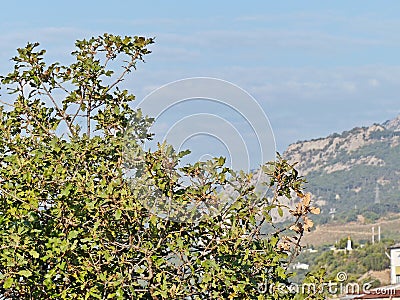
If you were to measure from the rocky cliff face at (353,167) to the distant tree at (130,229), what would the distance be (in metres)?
126

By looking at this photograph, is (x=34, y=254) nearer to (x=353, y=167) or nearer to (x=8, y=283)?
(x=8, y=283)

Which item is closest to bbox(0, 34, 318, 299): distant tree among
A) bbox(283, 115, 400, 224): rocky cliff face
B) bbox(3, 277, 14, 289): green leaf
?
bbox(3, 277, 14, 289): green leaf

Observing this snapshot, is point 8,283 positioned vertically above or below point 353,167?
below

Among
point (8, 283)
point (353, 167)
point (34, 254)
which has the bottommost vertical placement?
point (8, 283)

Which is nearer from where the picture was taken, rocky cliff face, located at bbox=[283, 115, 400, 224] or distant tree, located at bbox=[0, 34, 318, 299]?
distant tree, located at bbox=[0, 34, 318, 299]

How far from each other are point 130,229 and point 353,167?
16504 cm

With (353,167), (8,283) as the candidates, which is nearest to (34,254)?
(8,283)

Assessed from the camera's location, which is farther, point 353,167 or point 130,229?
point 353,167

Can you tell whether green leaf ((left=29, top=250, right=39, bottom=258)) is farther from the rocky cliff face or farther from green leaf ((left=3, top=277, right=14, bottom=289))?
the rocky cliff face

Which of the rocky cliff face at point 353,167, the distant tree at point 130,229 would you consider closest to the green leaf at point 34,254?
the distant tree at point 130,229

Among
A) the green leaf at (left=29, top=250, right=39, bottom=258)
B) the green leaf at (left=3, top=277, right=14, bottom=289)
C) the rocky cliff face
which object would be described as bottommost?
the green leaf at (left=3, top=277, right=14, bottom=289)

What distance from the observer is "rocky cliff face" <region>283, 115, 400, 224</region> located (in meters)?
144

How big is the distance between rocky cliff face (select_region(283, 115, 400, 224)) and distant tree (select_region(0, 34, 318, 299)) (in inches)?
4966

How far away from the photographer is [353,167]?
167m
